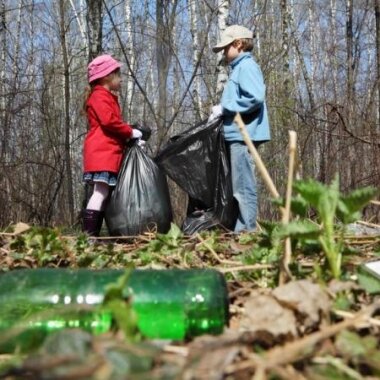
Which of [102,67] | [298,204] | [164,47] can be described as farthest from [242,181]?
[164,47]

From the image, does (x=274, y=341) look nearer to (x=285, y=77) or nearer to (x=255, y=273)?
(x=255, y=273)

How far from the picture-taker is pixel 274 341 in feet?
2.37

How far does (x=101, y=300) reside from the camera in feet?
3.16

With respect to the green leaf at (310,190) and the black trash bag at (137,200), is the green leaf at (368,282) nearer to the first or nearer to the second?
the green leaf at (310,190)

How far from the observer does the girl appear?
4.17m

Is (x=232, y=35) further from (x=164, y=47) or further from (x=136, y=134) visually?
(x=164, y=47)

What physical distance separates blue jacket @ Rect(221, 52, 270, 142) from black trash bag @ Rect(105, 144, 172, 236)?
586mm

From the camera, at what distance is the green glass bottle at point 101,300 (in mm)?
843

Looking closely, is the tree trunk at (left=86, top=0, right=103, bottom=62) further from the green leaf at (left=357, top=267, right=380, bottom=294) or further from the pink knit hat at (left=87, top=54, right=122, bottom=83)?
the green leaf at (left=357, top=267, right=380, bottom=294)

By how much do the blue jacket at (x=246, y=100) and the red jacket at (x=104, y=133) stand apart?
2.24 ft

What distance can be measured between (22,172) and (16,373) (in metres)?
8.65

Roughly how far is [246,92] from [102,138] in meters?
0.98

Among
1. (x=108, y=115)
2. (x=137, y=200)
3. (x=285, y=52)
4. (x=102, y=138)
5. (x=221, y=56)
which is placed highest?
(x=285, y=52)

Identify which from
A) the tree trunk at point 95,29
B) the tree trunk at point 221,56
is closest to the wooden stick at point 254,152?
the tree trunk at point 95,29
